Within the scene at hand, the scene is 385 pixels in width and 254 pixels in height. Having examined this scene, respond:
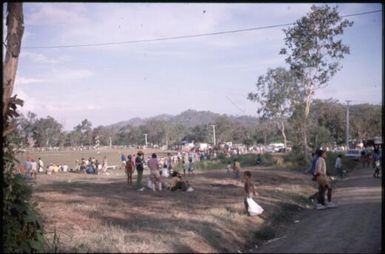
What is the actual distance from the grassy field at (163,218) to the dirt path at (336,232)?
62 centimetres

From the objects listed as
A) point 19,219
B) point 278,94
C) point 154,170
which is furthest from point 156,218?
point 278,94

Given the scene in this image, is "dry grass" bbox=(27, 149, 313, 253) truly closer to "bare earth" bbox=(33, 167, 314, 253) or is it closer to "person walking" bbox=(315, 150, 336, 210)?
"bare earth" bbox=(33, 167, 314, 253)

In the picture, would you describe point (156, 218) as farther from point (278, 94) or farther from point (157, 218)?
point (278, 94)

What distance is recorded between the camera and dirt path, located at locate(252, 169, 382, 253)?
9.34 metres

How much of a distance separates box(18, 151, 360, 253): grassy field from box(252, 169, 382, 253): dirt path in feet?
2.04

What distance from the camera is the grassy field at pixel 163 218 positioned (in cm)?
912

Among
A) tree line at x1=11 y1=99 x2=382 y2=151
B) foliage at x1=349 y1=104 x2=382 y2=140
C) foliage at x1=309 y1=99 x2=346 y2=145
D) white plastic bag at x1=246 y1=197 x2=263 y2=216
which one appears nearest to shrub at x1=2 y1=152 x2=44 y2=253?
tree line at x1=11 y1=99 x2=382 y2=151

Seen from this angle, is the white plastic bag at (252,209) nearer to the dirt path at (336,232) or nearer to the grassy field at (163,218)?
the grassy field at (163,218)

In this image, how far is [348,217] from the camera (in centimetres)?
1234

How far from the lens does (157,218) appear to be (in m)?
11.8

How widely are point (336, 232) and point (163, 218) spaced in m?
4.06

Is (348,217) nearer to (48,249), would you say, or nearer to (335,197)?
(335,197)

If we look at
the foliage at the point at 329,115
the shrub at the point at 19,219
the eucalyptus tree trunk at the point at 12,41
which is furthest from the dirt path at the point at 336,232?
the foliage at the point at 329,115

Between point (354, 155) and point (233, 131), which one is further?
point (233, 131)
